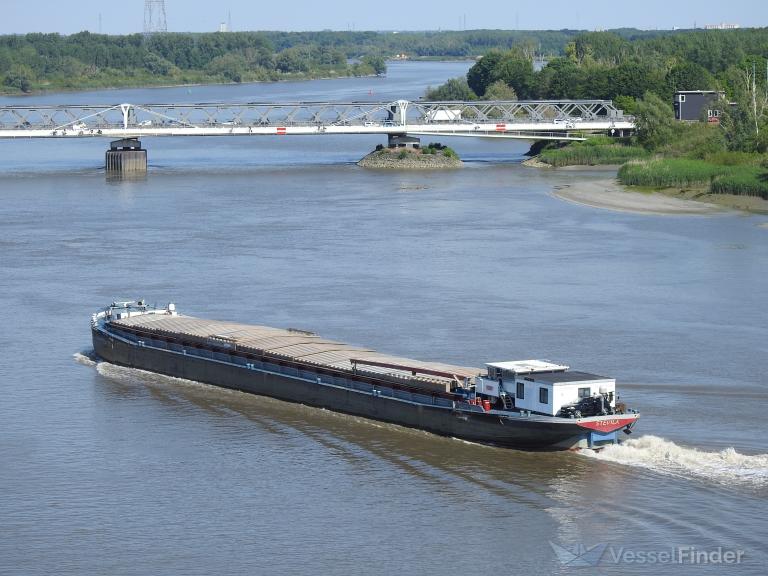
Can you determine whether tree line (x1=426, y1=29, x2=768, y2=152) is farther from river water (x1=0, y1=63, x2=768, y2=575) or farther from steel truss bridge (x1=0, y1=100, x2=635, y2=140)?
river water (x1=0, y1=63, x2=768, y2=575)

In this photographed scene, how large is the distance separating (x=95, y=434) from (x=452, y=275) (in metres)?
18.3

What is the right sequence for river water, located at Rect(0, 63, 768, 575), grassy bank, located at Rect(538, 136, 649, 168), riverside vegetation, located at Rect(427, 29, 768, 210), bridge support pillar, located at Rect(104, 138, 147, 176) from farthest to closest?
grassy bank, located at Rect(538, 136, 649, 168)
bridge support pillar, located at Rect(104, 138, 147, 176)
riverside vegetation, located at Rect(427, 29, 768, 210)
river water, located at Rect(0, 63, 768, 575)

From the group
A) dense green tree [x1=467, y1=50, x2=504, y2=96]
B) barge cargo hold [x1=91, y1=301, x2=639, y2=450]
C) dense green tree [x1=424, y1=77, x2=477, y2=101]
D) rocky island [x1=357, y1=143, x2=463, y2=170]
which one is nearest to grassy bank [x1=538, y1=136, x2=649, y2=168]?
rocky island [x1=357, y1=143, x2=463, y2=170]

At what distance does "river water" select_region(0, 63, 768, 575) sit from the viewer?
2058cm

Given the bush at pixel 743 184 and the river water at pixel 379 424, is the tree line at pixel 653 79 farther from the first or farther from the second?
the river water at pixel 379 424

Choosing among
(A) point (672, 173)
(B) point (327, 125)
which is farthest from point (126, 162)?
(A) point (672, 173)

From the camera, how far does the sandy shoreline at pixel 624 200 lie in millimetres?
59219

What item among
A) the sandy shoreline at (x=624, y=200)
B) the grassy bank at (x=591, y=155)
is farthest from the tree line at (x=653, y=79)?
the sandy shoreline at (x=624, y=200)

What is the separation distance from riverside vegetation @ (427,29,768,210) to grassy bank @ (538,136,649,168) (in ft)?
0.19

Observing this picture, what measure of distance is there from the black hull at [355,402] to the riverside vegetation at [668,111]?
113ft

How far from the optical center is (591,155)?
82875 mm

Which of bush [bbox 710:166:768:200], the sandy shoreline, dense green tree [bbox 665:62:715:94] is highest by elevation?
dense green tree [bbox 665:62:715:94]

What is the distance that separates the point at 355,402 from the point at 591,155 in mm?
57679

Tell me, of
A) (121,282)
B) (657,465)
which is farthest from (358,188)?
(657,465)
